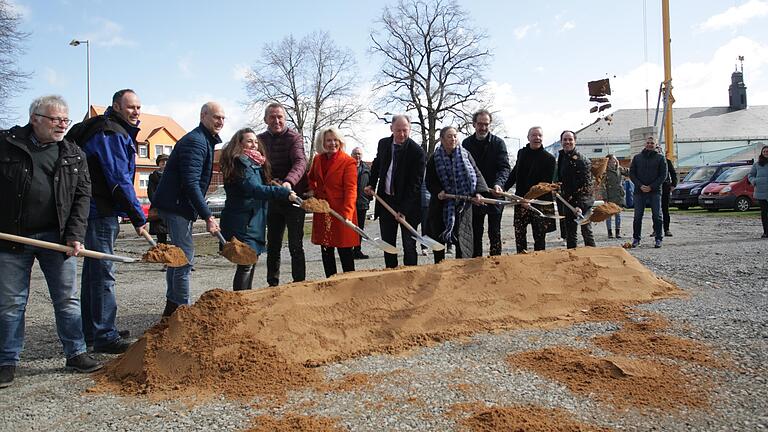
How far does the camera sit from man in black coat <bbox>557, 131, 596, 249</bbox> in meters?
→ 6.94

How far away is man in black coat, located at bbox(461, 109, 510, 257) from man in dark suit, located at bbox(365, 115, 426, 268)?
78 centimetres

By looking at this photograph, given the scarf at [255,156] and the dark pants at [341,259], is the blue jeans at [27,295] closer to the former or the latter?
the scarf at [255,156]

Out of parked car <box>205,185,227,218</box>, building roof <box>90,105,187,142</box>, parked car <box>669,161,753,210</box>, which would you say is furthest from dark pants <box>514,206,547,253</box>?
building roof <box>90,105,187,142</box>

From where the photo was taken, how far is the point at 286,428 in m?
2.60

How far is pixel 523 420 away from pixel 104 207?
3.27m

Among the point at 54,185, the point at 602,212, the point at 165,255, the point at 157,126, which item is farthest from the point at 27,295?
the point at 157,126

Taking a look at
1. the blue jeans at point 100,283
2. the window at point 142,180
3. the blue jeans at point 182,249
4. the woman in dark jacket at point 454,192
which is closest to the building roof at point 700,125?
the window at point 142,180

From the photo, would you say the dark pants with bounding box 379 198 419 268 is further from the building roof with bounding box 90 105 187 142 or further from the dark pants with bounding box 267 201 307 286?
the building roof with bounding box 90 105 187 142

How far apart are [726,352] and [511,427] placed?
6.19 feet

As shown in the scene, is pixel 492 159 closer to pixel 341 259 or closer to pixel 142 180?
pixel 341 259

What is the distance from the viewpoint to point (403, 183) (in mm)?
5711

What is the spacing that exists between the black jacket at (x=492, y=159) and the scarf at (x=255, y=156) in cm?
260

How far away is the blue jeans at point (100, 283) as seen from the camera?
4.05 meters

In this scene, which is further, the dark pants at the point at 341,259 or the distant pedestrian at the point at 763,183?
the distant pedestrian at the point at 763,183
